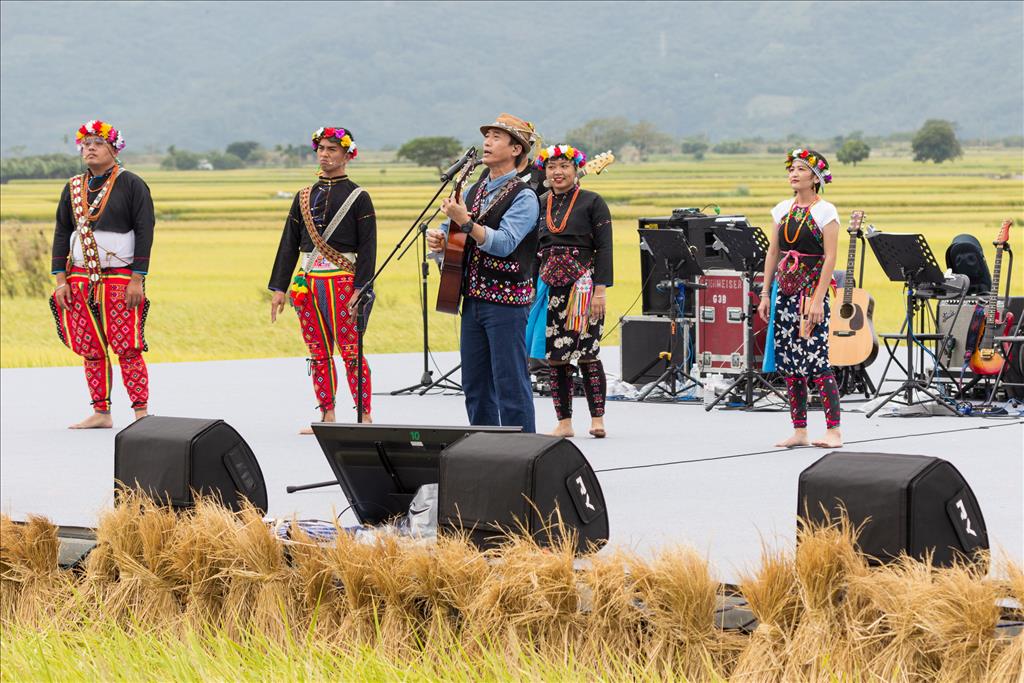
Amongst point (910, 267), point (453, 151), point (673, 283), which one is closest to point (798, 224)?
point (910, 267)

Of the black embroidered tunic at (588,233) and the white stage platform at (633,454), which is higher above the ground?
the black embroidered tunic at (588,233)

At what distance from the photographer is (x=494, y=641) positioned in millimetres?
3582

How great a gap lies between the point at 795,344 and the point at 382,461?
292 centimetres

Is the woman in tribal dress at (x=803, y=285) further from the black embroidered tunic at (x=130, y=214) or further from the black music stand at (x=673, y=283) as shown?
the black embroidered tunic at (x=130, y=214)

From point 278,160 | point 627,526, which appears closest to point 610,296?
point 627,526

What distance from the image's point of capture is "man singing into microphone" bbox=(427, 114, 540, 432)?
5.57 meters

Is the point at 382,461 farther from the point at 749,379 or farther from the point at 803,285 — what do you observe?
the point at 749,379

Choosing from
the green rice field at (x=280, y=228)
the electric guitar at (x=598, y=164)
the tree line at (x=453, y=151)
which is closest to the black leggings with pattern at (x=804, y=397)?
the electric guitar at (x=598, y=164)

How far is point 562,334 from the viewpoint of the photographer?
7164mm

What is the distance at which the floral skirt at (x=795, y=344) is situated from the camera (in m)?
6.98

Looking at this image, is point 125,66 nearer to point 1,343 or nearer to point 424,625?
point 1,343

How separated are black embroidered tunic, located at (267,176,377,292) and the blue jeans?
5.21 feet

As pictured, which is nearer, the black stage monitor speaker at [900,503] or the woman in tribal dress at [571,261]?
the black stage monitor speaker at [900,503]

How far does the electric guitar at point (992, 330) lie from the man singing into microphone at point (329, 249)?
11.0 feet
